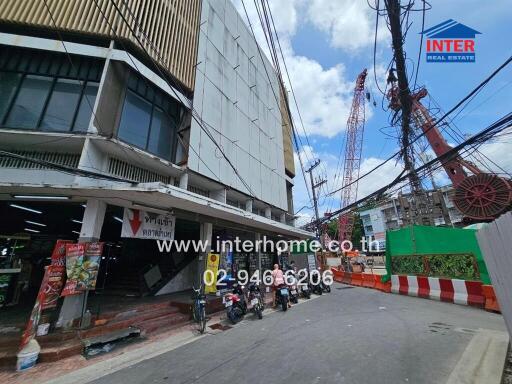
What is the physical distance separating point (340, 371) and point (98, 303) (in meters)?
8.37

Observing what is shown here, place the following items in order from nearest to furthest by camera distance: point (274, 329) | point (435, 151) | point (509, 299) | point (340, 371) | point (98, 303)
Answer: point (509, 299) → point (340, 371) → point (274, 329) → point (98, 303) → point (435, 151)

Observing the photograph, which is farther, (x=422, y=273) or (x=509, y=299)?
(x=422, y=273)

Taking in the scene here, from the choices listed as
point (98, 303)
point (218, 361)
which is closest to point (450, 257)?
point (218, 361)

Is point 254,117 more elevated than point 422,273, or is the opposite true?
point 254,117

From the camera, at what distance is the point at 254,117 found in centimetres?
1711

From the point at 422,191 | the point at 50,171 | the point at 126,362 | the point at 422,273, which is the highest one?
the point at 422,191

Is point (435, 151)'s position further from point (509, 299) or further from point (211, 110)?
point (509, 299)

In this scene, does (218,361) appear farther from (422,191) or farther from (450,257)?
(422,191)

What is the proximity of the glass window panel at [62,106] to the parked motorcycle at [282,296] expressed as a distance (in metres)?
9.39

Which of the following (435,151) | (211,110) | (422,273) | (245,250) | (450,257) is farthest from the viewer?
(435,151)

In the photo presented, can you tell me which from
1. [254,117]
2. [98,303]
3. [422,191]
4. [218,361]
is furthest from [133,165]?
[422,191]

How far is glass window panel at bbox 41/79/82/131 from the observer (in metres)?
8.25

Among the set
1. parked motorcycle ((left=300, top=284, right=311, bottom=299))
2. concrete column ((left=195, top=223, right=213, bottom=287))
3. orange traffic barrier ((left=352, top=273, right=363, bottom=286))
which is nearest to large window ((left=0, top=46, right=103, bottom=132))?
concrete column ((left=195, top=223, right=213, bottom=287))

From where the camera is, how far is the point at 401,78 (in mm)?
7363
